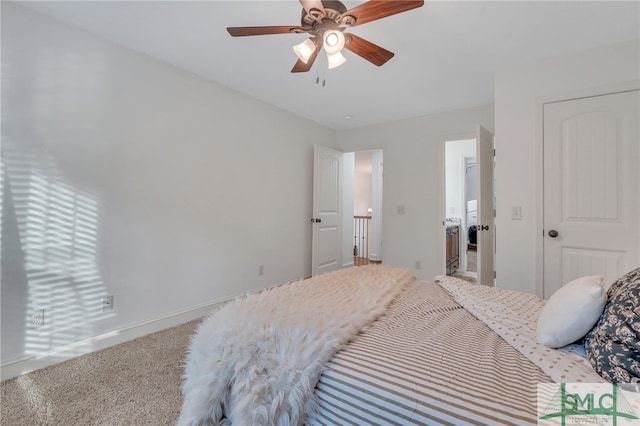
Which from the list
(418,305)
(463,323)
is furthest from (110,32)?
(463,323)

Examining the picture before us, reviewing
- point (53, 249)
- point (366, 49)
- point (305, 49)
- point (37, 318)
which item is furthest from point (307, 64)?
point (37, 318)

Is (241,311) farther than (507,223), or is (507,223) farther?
(507,223)

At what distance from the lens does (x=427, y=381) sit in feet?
2.58

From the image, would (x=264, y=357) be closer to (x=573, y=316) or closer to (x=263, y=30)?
(x=573, y=316)

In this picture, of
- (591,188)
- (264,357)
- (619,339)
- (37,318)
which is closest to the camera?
(619,339)

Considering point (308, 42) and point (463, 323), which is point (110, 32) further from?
point (463, 323)

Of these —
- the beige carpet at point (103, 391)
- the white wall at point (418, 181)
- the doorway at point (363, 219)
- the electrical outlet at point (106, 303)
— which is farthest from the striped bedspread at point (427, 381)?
the doorway at point (363, 219)

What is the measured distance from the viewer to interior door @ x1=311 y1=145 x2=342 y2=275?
4047 mm

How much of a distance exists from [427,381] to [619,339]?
590 mm

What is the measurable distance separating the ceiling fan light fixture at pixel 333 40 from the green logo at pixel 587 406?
180 centimetres

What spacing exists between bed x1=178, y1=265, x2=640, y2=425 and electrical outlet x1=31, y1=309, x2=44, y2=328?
1.55m

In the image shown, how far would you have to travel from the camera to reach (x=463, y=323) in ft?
4.00

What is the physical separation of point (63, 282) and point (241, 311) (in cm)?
168

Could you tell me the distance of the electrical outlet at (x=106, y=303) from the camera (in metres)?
2.14
